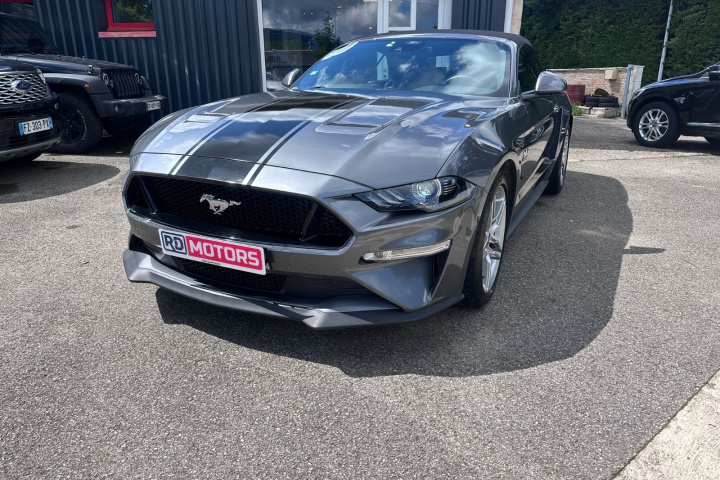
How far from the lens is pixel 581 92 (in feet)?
47.2

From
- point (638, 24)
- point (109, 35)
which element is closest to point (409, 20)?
point (109, 35)

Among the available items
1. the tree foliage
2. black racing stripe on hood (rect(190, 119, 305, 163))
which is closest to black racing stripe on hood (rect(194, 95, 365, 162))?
black racing stripe on hood (rect(190, 119, 305, 163))

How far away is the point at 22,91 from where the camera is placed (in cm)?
525

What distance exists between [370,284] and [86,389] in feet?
3.81

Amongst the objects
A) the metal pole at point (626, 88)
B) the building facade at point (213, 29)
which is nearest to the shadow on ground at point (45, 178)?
the building facade at point (213, 29)

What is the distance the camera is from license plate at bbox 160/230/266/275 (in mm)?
2156

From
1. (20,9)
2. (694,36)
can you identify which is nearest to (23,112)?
(20,9)

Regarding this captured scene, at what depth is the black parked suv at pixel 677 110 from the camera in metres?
7.67

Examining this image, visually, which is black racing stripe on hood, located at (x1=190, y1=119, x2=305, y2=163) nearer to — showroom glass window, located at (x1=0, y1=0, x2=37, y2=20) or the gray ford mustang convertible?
the gray ford mustang convertible

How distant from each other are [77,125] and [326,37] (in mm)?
4309

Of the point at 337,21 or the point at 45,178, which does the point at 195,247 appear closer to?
the point at 45,178

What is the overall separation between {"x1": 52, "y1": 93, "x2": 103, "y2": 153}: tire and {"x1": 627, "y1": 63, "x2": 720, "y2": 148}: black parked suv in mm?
7861

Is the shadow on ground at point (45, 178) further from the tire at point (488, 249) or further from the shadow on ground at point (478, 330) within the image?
the tire at point (488, 249)

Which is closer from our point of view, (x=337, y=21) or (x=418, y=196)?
(x=418, y=196)
